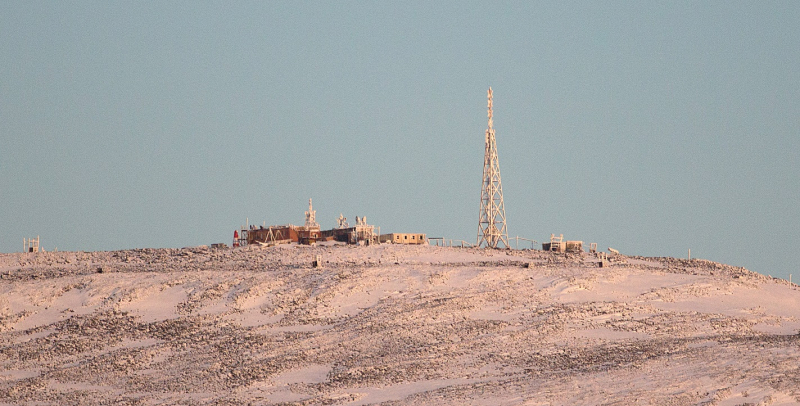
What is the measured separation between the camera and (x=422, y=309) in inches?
2293

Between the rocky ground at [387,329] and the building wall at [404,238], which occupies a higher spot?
the building wall at [404,238]

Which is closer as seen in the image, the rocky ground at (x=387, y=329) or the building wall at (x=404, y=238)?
the rocky ground at (x=387, y=329)

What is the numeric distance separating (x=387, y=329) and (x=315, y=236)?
81.7 feet

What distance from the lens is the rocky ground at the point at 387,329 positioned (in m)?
47.1

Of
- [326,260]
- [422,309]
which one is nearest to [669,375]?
[422,309]

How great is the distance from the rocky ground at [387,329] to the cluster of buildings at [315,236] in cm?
535

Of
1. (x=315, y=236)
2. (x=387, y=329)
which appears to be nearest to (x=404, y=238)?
(x=315, y=236)

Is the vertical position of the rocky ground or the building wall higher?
the building wall

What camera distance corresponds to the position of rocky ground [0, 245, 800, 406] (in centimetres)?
4712

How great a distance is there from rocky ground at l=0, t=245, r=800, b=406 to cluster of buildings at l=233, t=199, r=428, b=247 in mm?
5352

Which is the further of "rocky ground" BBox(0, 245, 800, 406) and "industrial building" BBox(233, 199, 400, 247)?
"industrial building" BBox(233, 199, 400, 247)

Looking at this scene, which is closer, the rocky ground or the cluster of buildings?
the rocky ground

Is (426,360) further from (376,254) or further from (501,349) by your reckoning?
(376,254)

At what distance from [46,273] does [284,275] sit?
13.7 metres
